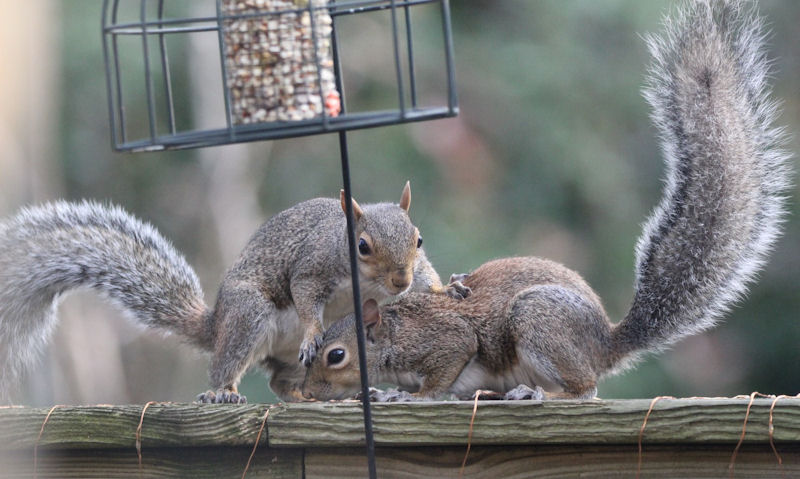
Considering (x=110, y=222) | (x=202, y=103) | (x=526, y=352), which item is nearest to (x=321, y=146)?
(x=202, y=103)

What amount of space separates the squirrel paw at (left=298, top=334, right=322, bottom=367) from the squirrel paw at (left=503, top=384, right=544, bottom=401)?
473 mm

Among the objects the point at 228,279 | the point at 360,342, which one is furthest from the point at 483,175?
the point at 360,342

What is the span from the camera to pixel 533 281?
2492 millimetres

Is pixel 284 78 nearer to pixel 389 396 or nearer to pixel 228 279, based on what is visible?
pixel 389 396

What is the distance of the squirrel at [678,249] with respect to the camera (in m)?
2.31

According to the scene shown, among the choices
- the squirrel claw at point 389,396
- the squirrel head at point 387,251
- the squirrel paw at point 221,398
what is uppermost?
the squirrel head at point 387,251

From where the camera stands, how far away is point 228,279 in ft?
8.88

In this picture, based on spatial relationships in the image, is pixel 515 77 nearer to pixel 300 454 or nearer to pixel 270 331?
pixel 270 331

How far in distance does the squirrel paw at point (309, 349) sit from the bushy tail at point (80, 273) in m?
0.38

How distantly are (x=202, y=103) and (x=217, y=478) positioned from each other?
448 cm

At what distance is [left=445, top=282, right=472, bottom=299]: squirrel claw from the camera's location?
256cm

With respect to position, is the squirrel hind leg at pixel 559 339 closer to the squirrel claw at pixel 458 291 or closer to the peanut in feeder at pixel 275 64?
the squirrel claw at pixel 458 291

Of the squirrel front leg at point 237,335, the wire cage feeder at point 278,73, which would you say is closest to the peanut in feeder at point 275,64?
the wire cage feeder at point 278,73

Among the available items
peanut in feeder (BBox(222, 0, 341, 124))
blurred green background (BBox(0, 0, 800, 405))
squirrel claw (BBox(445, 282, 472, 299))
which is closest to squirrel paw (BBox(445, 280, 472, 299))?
squirrel claw (BBox(445, 282, 472, 299))
